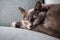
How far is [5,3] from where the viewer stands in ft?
5.15

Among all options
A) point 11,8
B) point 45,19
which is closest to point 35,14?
point 45,19

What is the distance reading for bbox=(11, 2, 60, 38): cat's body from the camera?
1.01 meters

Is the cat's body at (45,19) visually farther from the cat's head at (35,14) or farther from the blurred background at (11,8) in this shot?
the blurred background at (11,8)

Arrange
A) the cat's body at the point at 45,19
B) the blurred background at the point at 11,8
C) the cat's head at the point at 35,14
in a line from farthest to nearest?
the blurred background at the point at 11,8 < the cat's head at the point at 35,14 < the cat's body at the point at 45,19

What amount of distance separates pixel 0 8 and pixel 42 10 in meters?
0.55

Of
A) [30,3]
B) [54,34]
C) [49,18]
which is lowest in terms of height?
[54,34]

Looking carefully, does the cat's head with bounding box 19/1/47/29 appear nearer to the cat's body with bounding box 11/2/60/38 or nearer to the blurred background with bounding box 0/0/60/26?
the cat's body with bounding box 11/2/60/38

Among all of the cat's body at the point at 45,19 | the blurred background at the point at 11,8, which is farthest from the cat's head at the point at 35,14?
the blurred background at the point at 11,8

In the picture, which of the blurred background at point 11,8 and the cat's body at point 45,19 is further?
the blurred background at point 11,8

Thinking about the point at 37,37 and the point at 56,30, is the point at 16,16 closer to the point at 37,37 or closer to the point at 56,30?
the point at 56,30

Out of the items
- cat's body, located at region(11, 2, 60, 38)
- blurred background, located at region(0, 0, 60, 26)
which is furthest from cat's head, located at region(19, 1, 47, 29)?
blurred background, located at region(0, 0, 60, 26)

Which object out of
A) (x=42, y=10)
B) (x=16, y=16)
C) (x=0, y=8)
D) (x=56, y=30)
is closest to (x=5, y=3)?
(x=0, y=8)

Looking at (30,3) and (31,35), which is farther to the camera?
(30,3)

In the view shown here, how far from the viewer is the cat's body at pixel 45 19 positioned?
1.01 metres
